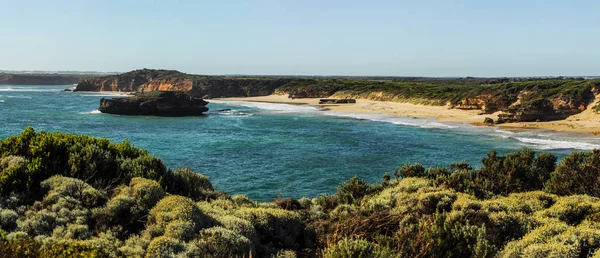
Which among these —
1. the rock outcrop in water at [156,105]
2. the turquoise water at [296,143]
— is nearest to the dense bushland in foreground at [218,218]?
the turquoise water at [296,143]

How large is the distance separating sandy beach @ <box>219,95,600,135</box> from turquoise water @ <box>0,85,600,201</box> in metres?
3.78

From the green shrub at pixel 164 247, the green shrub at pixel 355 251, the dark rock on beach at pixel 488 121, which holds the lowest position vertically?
the dark rock on beach at pixel 488 121

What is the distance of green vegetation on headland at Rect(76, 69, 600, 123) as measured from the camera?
176 feet

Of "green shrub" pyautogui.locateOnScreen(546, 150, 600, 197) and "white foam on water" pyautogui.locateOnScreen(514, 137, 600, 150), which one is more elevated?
"green shrub" pyautogui.locateOnScreen(546, 150, 600, 197)

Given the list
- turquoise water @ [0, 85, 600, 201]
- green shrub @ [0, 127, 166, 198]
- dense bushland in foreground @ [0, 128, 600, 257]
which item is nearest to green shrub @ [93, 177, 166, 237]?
dense bushland in foreground @ [0, 128, 600, 257]

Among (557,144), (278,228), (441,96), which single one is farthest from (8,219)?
(441,96)

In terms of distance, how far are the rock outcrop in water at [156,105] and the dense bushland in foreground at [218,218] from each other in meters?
57.3

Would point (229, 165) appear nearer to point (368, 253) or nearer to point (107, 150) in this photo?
point (107, 150)

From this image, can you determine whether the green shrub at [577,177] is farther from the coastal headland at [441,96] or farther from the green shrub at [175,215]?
the coastal headland at [441,96]

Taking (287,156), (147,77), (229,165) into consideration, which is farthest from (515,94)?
(147,77)

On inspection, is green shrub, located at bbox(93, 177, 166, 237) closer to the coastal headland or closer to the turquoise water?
the turquoise water

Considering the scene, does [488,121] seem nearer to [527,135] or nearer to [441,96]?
[527,135]

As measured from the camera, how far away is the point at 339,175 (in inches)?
1019

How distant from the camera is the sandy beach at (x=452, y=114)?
47344 millimetres
